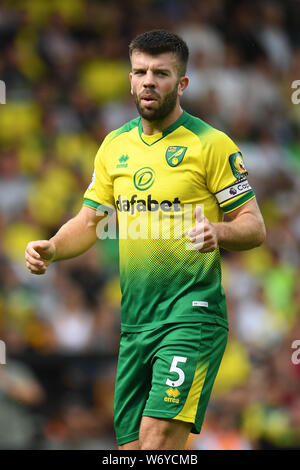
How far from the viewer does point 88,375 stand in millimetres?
8891

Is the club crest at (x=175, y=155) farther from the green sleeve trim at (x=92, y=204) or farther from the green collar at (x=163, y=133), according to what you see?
the green sleeve trim at (x=92, y=204)

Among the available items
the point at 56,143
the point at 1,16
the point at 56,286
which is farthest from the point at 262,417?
the point at 1,16

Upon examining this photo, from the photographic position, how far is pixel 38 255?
467 centimetres

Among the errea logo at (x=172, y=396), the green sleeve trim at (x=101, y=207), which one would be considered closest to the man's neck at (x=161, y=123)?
the green sleeve trim at (x=101, y=207)

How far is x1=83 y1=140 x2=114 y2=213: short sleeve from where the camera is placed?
513cm

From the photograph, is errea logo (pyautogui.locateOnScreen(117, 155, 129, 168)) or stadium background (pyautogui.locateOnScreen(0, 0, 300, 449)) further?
stadium background (pyautogui.locateOnScreen(0, 0, 300, 449))

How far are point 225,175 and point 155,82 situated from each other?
656 millimetres

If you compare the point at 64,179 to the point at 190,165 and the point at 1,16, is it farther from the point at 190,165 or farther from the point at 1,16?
the point at 190,165

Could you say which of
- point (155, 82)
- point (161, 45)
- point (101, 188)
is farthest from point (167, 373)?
point (161, 45)

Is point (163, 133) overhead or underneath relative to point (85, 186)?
overhead

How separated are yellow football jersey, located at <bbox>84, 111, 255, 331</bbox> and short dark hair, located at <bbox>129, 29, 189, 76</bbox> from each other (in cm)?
37

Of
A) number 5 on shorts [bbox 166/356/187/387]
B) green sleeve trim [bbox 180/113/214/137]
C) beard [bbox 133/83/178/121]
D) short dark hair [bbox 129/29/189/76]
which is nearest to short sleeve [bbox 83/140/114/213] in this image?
beard [bbox 133/83/178/121]

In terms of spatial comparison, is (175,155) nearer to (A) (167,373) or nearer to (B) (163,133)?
(B) (163,133)

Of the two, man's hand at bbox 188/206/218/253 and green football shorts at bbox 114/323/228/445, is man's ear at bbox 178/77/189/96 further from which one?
green football shorts at bbox 114/323/228/445
